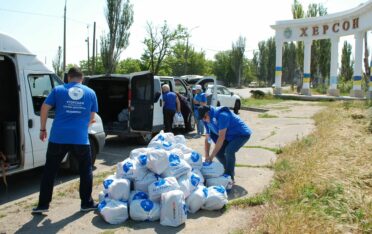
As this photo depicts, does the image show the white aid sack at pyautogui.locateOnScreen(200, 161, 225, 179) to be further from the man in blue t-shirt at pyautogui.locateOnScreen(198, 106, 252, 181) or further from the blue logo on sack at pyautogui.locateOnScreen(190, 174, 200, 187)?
the blue logo on sack at pyautogui.locateOnScreen(190, 174, 200, 187)

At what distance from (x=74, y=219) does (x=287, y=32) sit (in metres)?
33.4

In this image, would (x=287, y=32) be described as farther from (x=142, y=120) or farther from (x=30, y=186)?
(x=30, y=186)

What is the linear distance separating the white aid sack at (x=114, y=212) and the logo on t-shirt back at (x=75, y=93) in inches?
55.9

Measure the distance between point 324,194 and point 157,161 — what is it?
222 cm

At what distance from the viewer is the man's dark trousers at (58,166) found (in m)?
5.22

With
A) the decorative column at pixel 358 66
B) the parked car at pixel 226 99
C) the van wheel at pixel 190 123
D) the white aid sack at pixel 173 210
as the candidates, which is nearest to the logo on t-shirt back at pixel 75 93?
the white aid sack at pixel 173 210

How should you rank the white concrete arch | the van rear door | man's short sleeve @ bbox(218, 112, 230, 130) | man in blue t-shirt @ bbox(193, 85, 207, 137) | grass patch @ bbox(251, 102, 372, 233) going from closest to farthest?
grass patch @ bbox(251, 102, 372, 233), man's short sleeve @ bbox(218, 112, 230, 130), the van rear door, man in blue t-shirt @ bbox(193, 85, 207, 137), the white concrete arch

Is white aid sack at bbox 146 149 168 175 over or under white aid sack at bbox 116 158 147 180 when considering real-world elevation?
over

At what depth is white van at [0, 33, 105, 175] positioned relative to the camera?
6.29 meters

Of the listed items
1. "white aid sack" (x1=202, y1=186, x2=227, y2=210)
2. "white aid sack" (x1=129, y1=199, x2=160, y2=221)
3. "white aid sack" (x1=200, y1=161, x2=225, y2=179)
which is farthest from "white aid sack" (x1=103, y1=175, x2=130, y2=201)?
"white aid sack" (x1=200, y1=161, x2=225, y2=179)

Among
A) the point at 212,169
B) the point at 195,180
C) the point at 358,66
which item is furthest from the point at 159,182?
the point at 358,66

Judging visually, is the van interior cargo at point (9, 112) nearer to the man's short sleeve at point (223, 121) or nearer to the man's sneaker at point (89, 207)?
the man's sneaker at point (89, 207)

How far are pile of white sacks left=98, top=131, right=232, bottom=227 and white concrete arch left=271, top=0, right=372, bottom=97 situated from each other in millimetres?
23969

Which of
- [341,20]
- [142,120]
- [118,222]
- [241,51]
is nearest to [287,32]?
[341,20]
